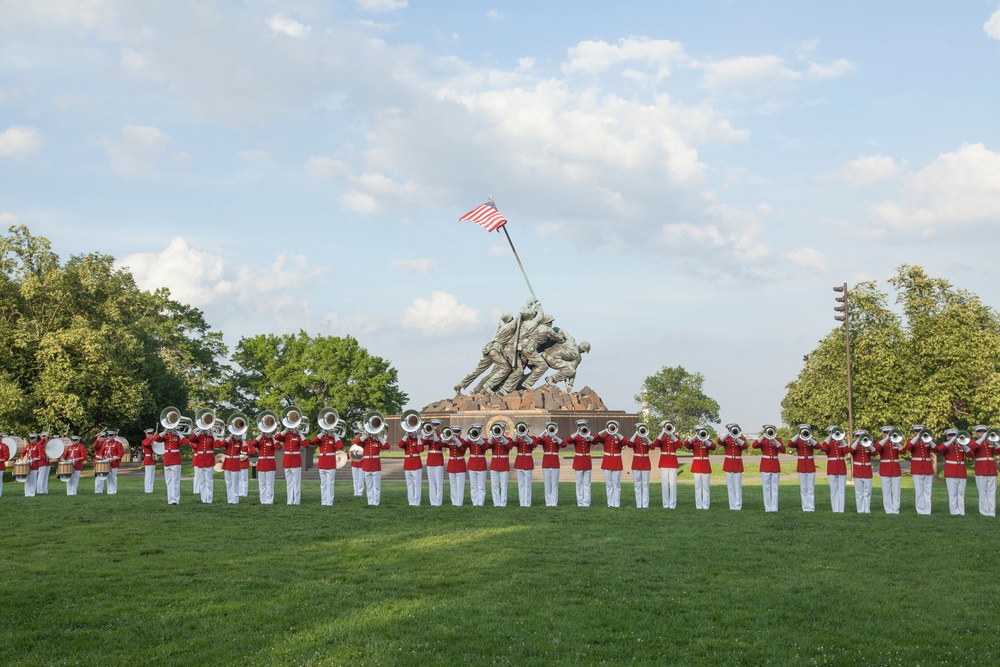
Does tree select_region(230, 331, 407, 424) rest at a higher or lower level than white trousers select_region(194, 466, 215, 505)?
higher

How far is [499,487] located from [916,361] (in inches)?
855

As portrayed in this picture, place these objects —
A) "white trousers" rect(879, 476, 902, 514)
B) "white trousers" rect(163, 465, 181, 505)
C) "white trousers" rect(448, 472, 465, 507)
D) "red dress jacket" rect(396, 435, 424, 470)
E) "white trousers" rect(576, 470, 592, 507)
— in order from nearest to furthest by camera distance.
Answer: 1. "white trousers" rect(879, 476, 902, 514)
2. "white trousers" rect(163, 465, 181, 505)
3. "white trousers" rect(576, 470, 592, 507)
4. "red dress jacket" rect(396, 435, 424, 470)
5. "white trousers" rect(448, 472, 465, 507)

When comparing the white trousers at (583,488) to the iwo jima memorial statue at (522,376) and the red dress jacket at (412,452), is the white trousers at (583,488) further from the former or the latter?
the iwo jima memorial statue at (522,376)

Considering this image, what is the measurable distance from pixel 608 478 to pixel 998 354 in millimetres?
19946

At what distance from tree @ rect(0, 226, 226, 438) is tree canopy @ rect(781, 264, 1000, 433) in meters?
28.9

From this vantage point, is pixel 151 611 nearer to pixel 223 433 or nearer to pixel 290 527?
pixel 290 527

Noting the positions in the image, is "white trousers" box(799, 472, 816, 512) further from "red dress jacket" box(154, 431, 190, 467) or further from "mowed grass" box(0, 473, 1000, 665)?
"red dress jacket" box(154, 431, 190, 467)

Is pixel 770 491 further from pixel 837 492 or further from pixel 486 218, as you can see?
pixel 486 218

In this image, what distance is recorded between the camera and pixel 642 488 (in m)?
19.8

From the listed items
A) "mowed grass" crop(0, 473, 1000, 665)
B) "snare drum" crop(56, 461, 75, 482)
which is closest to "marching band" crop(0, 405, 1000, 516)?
"mowed grass" crop(0, 473, 1000, 665)

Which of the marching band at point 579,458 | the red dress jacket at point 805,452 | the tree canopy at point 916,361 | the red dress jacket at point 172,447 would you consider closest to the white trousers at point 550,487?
the marching band at point 579,458

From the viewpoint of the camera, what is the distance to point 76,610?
991 cm

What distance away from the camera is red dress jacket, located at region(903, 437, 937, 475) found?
19188 mm

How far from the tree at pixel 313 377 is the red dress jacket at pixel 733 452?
42379mm
